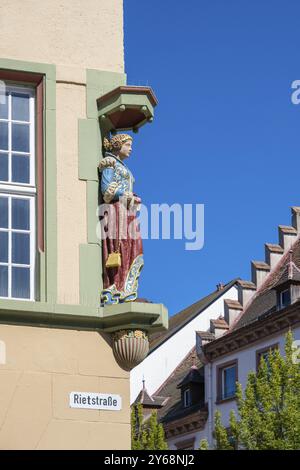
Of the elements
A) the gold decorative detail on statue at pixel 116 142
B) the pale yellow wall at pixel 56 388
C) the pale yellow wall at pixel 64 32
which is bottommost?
the pale yellow wall at pixel 56 388

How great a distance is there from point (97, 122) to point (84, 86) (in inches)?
15.4

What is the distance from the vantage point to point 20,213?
42.0ft

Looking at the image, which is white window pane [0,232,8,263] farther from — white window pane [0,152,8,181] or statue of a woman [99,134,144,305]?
statue of a woman [99,134,144,305]

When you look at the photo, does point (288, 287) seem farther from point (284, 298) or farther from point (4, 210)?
point (4, 210)

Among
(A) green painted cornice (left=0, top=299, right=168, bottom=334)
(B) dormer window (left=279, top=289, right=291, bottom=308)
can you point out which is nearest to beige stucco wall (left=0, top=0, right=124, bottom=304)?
(A) green painted cornice (left=0, top=299, right=168, bottom=334)

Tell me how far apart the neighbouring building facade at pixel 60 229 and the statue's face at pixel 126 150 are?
24cm

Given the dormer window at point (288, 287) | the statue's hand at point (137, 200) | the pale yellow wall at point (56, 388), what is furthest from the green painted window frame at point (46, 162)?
the dormer window at point (288, 287)

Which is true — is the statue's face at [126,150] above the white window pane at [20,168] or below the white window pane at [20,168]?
above

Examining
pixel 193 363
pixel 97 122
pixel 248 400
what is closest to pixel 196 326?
pixel 193 363

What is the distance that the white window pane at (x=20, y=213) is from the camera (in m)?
12.7

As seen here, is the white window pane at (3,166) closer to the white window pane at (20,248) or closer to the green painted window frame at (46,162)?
the green painted window frame at (46,162)

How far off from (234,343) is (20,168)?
34.3 m

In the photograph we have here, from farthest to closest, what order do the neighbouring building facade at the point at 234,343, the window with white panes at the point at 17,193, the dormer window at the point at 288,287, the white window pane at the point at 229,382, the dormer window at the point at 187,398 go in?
1. the dormer window at the point at 187,398
2. the white window pane at the point at 229,382
3. the neighbouring building facade at the point at 234,343
4. the dormer window at the point at 288,287
5. the window with white panes at the point at 17,193

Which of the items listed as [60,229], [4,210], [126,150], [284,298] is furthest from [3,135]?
[284,298]
